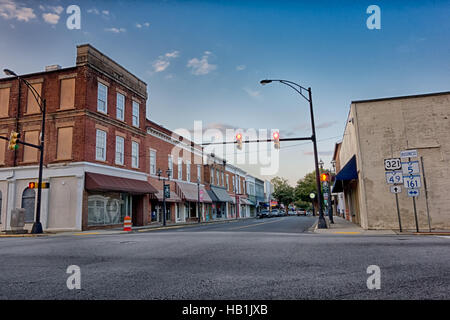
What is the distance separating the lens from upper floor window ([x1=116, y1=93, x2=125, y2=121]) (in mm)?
27703

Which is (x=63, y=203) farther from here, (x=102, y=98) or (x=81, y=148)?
(x=102, y=98)

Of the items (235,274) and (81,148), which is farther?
(81,148)

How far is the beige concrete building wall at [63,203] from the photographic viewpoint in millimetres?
22891

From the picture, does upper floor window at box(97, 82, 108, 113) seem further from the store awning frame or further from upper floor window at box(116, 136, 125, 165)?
the store awning frame

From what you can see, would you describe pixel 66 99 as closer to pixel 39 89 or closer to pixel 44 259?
pixel 39 89

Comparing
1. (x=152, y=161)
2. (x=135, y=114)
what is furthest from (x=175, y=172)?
(x=135, y=114)

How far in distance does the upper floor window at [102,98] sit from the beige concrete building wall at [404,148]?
1835 cm

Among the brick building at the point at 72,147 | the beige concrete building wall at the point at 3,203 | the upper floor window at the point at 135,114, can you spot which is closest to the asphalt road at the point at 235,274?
the brick building at the point at 72,147

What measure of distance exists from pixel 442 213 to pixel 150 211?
2329 centimetres

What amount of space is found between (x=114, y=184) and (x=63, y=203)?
11.9 ft

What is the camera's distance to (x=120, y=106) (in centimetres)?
2802

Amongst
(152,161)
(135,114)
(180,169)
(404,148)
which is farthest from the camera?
(180,169)

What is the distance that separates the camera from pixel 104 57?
26344 mm
